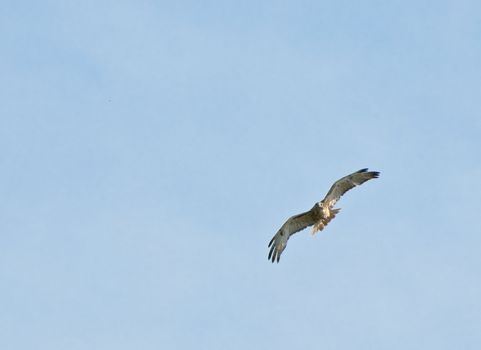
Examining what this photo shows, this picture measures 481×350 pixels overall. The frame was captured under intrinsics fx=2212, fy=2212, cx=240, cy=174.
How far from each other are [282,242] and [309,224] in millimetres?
1606

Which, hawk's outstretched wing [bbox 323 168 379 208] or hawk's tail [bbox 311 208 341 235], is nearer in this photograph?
hawk's outstretched wing [bbox 323 168 379 208]

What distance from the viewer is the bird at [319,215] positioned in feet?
286

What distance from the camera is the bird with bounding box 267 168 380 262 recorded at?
286 feet

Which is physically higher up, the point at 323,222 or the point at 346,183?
the point at 346,183

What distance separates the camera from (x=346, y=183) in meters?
87.4

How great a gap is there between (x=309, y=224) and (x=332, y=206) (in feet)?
4.87

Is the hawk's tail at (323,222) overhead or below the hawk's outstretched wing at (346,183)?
below

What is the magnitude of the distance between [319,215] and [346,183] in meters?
1.72

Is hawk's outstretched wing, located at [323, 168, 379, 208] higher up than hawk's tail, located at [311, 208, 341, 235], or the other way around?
hawk's outstretched wing, located at [323, 168, 379, 208]

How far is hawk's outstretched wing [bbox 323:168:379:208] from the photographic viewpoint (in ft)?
285

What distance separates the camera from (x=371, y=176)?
285 ft

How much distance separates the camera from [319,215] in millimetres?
87875

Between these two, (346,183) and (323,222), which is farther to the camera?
(323,222)

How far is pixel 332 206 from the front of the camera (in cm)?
8788
